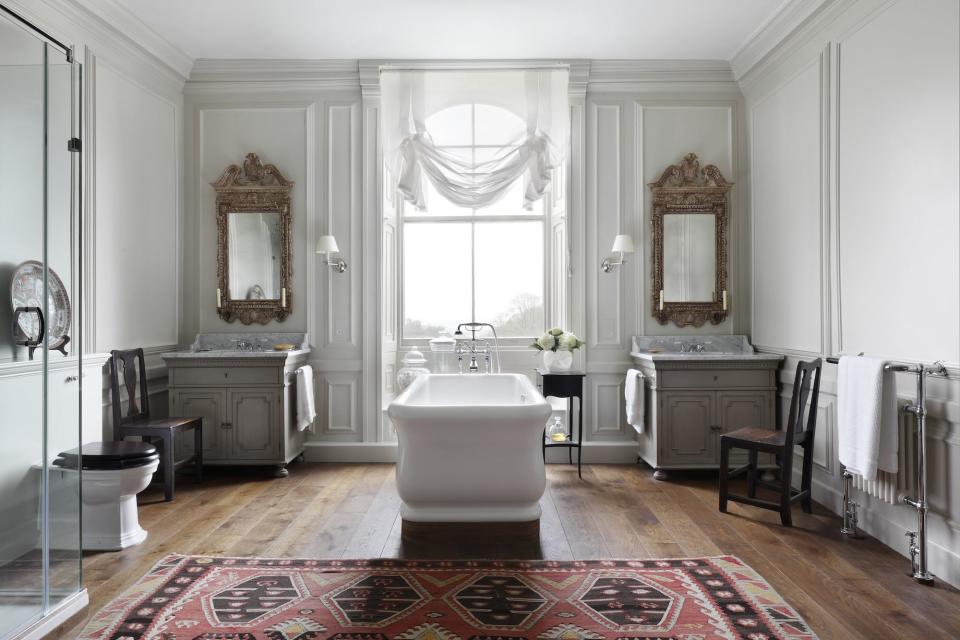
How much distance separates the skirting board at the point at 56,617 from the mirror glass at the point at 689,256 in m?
4.02

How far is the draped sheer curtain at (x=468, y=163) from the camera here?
4.58 meters

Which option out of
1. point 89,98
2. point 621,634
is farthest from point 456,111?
point 621,634

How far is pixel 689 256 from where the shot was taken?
481 centimetres

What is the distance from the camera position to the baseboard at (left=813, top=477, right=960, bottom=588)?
2.69 meters

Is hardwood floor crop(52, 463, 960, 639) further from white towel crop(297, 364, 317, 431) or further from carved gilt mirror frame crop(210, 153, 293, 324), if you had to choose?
carved gilt mirror frame crop(210, 153, 293, 324)

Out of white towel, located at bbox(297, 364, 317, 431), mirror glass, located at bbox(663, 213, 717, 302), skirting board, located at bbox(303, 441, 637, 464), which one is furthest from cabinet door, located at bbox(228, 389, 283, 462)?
mirror glass, located at bbox(663, 213, 717, 302)

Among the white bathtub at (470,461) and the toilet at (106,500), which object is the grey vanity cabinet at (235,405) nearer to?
the toilet at (106,500)

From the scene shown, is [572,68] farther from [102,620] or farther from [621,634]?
[102,620]

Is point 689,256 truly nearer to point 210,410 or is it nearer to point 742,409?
point 742,409

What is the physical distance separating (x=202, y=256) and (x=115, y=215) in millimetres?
858

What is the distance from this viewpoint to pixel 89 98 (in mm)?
3812

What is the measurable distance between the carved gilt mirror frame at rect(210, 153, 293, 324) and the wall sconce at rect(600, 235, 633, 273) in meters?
2.46

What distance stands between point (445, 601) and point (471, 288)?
316cm

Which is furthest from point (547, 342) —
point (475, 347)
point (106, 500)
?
point (106, 500)
